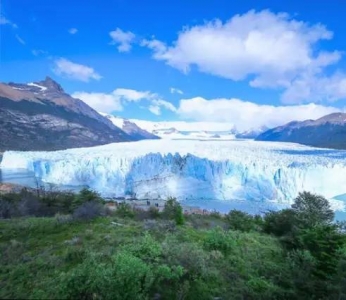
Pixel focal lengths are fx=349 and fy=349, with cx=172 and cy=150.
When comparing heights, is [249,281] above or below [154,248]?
below

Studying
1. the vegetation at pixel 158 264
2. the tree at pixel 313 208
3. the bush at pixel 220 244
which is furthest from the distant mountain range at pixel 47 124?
the bush at pixel 220 244

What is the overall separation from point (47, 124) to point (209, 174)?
12066cm

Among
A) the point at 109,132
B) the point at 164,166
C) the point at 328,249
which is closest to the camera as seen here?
the point at 328,249

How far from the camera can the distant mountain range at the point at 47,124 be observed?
389ft

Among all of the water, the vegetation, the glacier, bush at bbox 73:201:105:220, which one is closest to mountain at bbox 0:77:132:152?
the water

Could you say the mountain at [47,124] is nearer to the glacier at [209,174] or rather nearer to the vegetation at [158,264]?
the glacier at [209,174]

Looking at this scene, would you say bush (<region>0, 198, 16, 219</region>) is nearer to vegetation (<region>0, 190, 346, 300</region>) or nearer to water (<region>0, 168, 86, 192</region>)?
vegetation (<region>0, 190, 346, 300</region>)

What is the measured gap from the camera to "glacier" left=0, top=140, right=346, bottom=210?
31234 millimetres

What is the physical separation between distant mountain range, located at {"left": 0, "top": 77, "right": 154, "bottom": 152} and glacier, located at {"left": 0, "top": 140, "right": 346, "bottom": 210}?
240 feet

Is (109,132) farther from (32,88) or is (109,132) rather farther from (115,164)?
(115,164)

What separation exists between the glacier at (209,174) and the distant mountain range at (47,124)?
73.2 m

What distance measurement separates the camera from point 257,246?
9227 millimetres

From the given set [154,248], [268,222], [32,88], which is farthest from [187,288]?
[32,88]

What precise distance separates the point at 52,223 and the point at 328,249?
7.23m
